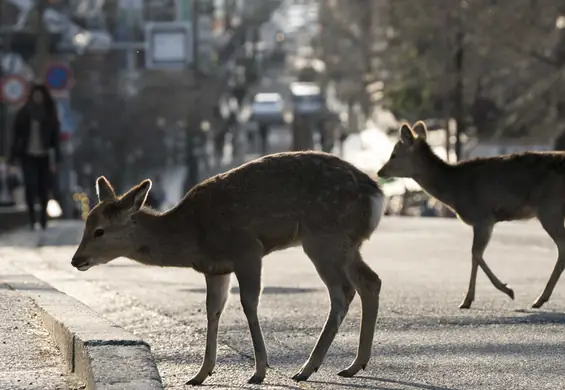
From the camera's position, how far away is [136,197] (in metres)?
8.41

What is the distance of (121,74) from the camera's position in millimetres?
77438

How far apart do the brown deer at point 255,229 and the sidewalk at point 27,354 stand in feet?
1.88

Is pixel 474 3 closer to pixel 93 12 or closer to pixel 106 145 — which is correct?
pixel 106 145

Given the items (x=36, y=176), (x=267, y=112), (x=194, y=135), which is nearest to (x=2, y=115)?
(x=194, y=135)

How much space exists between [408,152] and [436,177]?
0.66 m

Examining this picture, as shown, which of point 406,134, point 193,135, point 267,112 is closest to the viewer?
point 406,134

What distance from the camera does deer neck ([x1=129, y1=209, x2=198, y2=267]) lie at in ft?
27.7

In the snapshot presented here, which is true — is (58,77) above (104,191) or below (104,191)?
below

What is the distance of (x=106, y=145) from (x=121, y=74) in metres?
13.1

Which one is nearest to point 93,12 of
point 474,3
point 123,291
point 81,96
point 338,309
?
point 81,96

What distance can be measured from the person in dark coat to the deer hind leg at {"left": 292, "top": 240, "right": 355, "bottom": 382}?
12.8 metres

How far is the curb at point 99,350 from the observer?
290 inches

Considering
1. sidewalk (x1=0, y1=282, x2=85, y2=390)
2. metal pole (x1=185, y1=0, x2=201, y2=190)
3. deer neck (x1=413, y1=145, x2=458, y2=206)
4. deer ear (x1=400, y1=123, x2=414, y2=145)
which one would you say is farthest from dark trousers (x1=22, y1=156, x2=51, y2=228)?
metal pole (x1=185, y1=0, x2=201, y2=190)

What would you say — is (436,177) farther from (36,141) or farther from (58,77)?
(58,77)
